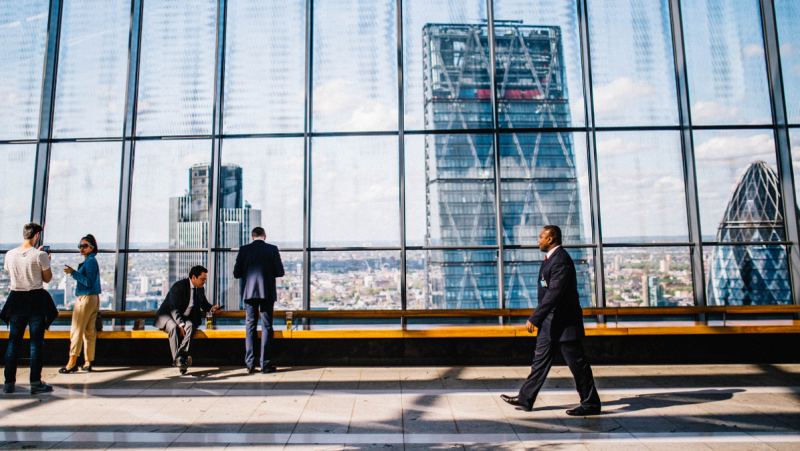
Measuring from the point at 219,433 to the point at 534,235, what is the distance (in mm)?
4310

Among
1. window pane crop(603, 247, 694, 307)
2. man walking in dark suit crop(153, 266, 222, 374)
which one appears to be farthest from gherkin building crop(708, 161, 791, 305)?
Result: man walking in dark suit crop(153, 266, 222, 374)

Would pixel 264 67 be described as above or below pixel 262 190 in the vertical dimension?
above

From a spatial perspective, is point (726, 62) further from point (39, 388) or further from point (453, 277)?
point (39, 388)

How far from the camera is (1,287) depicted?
6023 millimetres

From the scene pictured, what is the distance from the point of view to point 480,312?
5281 mm

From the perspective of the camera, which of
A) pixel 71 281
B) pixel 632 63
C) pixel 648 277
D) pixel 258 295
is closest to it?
pixel 258 295

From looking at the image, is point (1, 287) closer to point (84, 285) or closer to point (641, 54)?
point (84, 285)

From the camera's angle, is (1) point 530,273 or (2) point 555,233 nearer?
(2) point 555,233

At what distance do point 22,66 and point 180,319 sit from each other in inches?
188

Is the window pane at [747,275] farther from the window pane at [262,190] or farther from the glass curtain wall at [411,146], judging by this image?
the window pane at [262,190]

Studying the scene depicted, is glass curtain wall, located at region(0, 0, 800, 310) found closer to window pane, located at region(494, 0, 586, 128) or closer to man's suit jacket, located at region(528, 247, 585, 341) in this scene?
window pane, located at region(494, 0, 586, 128)

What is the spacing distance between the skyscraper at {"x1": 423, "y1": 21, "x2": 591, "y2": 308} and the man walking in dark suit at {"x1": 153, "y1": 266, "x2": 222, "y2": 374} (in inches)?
108

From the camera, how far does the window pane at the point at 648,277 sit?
227 inches

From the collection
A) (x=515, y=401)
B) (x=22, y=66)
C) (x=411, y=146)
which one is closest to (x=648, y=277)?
(x=515, y=401)
